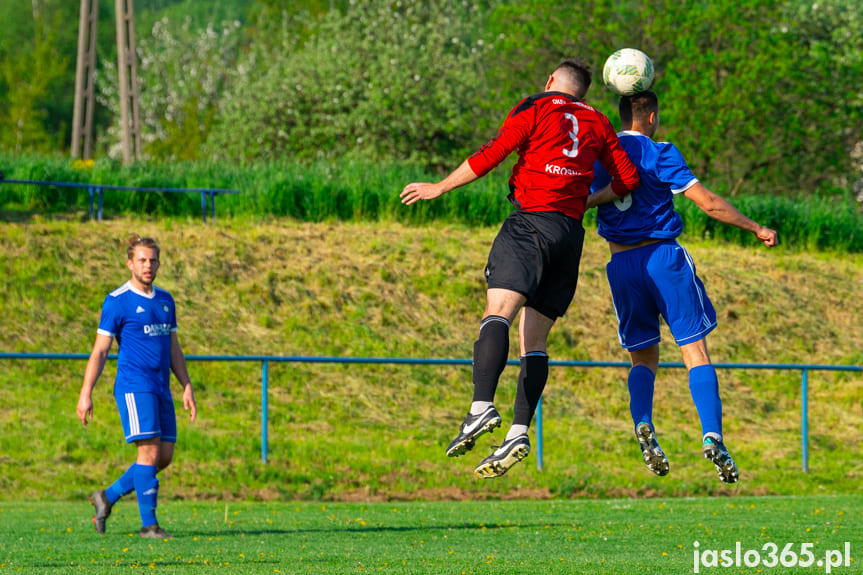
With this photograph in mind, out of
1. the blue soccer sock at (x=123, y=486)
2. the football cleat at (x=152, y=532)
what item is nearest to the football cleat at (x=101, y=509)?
the blue soccer sock at (x=123, y=486)

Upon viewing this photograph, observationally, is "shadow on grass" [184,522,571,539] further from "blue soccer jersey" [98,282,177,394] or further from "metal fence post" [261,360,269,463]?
"metal fence post" [261,360,269,463]

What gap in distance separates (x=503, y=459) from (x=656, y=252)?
1675 millimetres

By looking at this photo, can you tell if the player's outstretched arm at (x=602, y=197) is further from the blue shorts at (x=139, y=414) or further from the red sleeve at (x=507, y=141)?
the blue shorts at (x=139, y=414)

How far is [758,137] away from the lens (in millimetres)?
36312

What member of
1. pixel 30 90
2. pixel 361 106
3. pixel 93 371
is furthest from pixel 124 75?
pixel 30 90

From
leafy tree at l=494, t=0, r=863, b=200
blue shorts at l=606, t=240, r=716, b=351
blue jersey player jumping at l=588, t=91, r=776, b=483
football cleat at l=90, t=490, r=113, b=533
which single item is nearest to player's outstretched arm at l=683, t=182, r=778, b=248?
blue jersey player jumping at l=588, t=91, r=776, b=483

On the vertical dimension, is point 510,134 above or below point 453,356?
above

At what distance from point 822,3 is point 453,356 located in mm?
24459

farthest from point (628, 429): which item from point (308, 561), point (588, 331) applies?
point (308, 561)

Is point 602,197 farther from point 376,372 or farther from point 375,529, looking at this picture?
point 376,372

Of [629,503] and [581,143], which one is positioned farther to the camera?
[629,503]

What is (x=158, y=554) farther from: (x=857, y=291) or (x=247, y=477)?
(x=857, y=291)

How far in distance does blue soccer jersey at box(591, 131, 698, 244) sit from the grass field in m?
2.45

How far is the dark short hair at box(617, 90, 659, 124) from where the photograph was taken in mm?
6824
